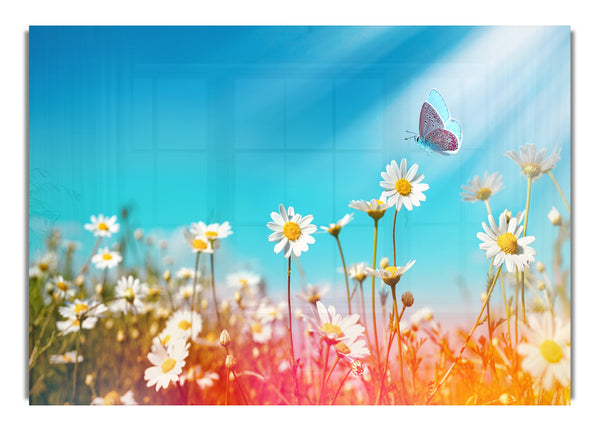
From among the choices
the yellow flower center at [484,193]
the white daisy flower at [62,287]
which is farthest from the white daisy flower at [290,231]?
the white daisy flower at [62,287]

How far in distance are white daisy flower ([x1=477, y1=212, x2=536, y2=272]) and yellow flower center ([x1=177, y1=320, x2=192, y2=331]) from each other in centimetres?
103

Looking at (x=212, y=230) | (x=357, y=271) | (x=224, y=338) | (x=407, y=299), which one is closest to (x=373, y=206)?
(x=357, y=271)

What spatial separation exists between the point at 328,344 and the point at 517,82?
3.64 ft

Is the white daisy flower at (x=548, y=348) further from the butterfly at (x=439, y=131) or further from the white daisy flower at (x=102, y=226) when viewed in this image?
the white daisy flower at (x=102, y=226)

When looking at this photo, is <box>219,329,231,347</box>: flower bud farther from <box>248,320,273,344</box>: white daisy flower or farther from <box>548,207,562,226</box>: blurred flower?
<box>548,207,562,226</box>: blurred flower

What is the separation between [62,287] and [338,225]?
0.97 metres

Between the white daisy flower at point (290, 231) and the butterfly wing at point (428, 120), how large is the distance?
48 cm

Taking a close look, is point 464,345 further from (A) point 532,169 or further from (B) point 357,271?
(A) point 532,169

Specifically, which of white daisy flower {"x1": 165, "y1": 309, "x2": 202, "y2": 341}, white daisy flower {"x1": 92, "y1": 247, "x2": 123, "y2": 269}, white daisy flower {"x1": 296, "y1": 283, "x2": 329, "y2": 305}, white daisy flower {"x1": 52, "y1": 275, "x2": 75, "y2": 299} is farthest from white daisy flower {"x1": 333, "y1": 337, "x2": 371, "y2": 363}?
white daisy flower {"x1": 52, "y1": 275, "x2": 75, "y2": 299}

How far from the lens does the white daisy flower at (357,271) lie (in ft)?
6.41

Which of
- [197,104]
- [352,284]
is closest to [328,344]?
[352,284]

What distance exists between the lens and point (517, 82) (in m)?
1.96
